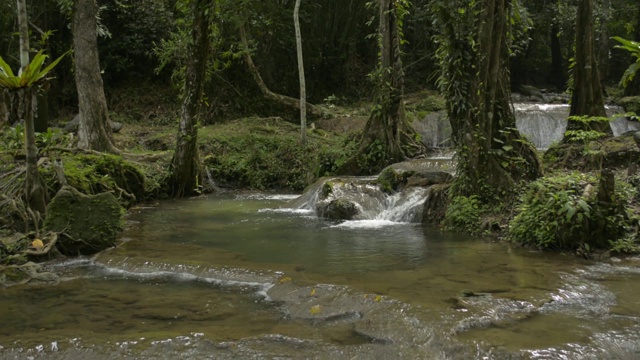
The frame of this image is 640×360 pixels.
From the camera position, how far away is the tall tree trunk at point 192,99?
12312mm

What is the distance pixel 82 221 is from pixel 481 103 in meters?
6.26

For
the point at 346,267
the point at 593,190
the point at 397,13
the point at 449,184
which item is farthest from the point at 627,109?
the point at 346,267

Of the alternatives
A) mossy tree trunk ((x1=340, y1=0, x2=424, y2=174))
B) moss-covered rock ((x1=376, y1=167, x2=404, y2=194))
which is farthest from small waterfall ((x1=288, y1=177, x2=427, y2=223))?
mossy tree trunk ((x1=340, y1=0, x2=424, y2=174))

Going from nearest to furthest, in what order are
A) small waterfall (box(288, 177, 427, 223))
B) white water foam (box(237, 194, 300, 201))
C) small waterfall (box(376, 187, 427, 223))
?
small waterfall (box(376, 187, 427, 223)) → small waterfall (box(288, 177, 427, 223)) → white water foam (box(237, 194, 300, 201))

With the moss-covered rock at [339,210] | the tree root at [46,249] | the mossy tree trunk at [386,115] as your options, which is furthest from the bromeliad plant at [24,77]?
the mossy tree trunk at [386,115]

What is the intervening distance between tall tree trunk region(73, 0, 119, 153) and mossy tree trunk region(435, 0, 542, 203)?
324 inches

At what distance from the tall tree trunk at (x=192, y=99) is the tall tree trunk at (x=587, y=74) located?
7815 mm

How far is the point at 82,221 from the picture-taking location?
7.49m

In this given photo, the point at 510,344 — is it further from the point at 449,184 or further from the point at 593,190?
the point at 449,184

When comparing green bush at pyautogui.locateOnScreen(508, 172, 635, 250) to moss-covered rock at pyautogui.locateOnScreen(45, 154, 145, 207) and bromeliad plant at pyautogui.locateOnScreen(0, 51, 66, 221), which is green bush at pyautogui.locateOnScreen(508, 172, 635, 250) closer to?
bromeliad plant at pyautogui.locateOnScreen(0, 51, 66, 221)

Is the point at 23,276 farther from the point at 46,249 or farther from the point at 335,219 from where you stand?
the point at 335,219

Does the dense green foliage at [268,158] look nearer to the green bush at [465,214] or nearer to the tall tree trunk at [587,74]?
the tall tree trunk at [587,74]

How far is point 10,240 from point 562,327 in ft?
20.4

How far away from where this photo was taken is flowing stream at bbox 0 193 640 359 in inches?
163
